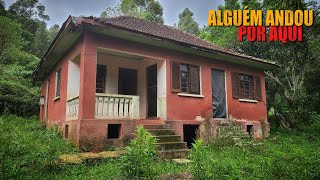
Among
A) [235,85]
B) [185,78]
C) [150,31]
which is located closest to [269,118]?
[235,85]

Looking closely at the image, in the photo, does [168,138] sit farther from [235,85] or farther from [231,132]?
[235,85]

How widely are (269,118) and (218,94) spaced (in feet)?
28.6

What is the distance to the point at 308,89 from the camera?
730 inches

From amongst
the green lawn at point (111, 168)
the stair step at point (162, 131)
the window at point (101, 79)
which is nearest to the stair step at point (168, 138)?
the stair step at point (162, 131)

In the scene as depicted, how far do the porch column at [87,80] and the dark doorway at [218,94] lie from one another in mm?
5586

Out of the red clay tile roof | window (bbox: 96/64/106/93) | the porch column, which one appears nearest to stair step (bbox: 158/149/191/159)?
the porch column

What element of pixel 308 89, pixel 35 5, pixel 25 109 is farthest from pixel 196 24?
pixel 25 109

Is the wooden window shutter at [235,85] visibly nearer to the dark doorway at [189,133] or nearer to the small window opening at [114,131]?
the dark doorway at [189,133]

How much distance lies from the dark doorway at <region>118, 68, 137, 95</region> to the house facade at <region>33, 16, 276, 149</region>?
5 centimetres

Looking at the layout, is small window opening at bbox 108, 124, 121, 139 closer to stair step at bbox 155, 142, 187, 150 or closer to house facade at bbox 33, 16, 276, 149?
house facade at bbox 33, 16, 276, 149

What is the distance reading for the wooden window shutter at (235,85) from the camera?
11586 mm

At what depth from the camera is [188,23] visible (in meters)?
50.5

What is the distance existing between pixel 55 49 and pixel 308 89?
18034mm

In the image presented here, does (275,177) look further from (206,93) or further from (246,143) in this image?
(206,93)
